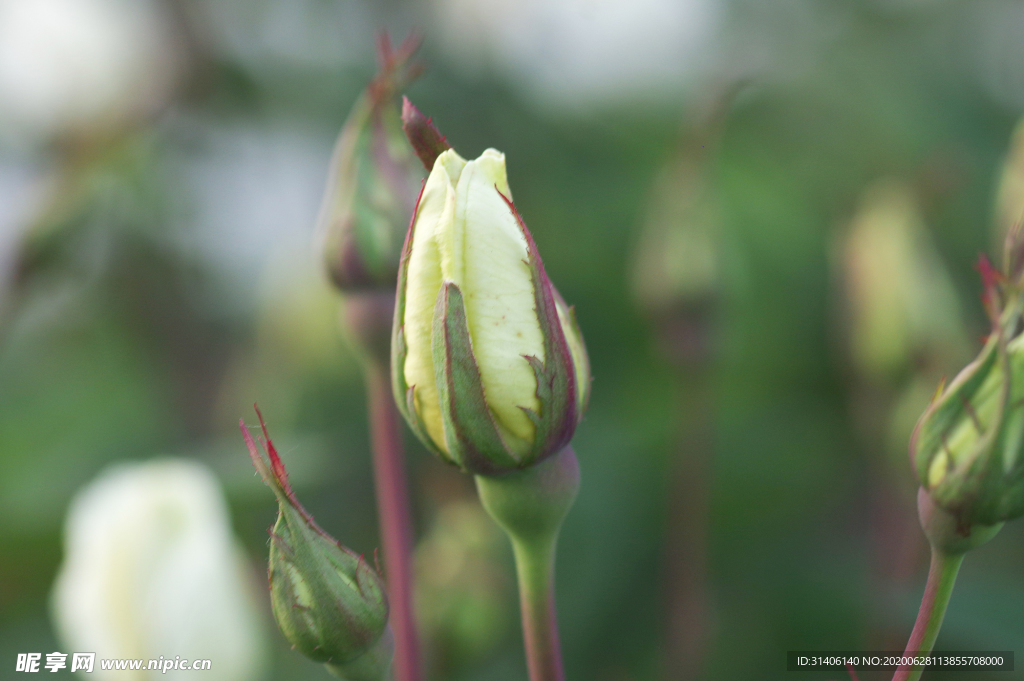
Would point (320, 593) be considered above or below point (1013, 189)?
below

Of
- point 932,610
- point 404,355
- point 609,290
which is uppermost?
point 609,290

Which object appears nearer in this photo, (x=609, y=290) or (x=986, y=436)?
(x=986, y=436)

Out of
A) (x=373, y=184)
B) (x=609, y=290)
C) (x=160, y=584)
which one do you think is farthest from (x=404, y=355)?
(x=609, y=290)

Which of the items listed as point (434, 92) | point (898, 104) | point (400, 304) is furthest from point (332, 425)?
point (898, 104)

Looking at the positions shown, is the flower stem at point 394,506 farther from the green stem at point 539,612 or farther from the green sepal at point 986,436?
the green sepal at point 986,436

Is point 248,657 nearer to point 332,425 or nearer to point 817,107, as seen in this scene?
point 332,425

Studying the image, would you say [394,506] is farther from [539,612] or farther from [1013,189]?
[1013,189]

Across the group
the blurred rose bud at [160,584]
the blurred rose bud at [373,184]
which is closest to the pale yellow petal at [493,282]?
the blurred rose bud at [373,184]
